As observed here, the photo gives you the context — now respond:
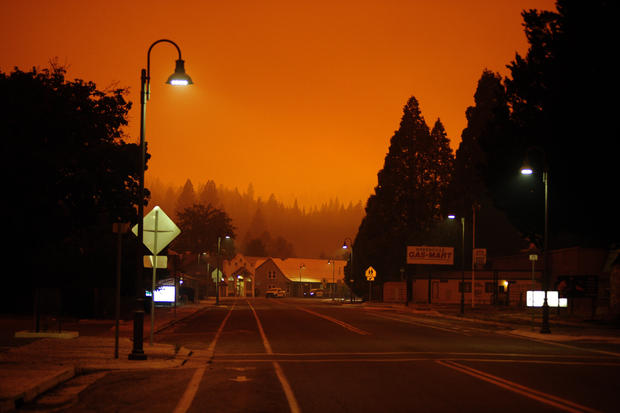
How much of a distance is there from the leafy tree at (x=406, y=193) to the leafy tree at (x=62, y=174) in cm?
4639

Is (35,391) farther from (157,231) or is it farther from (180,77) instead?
(180,77)

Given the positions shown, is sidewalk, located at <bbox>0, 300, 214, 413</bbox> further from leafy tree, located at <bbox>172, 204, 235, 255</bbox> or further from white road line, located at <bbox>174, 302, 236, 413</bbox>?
leafy tree, located at <bbox>172, 204, 235, 255</bbox>

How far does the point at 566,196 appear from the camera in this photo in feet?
120

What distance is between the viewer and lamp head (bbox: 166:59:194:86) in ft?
57.7

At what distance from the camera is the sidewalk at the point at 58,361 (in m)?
11.3

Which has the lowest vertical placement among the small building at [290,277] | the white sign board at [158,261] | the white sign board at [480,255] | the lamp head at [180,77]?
the small building at [290,277]

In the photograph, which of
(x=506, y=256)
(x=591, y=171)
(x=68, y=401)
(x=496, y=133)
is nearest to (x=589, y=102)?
(x=591, y=171)

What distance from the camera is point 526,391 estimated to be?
12406 mm

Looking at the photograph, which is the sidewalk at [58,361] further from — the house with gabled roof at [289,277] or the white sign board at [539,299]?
the house with gabled roof at [289,277]

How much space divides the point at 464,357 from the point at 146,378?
8.65 m

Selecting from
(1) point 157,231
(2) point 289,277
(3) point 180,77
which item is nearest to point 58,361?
(1) point 157,231

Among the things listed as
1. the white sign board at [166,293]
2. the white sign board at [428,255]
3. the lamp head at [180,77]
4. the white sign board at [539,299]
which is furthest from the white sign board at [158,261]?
the white sign board at [428,255]

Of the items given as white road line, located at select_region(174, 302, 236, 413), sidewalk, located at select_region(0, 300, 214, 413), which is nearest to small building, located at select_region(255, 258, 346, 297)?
sidewalk, located at select_region(0, 300, 214, 413)

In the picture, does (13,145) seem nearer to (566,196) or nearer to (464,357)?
(464,357)
